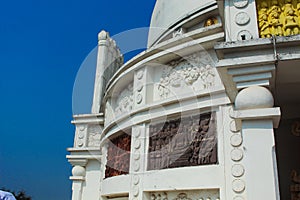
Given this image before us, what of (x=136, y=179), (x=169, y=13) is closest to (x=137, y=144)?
(x=136, y=179)

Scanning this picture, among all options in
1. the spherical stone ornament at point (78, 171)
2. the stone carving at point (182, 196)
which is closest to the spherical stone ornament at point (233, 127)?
the stone carving at point (182, 196)

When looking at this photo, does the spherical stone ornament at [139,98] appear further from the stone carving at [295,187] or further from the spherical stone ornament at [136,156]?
the stone carving at [295,187]

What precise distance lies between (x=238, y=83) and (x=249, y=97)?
265mm

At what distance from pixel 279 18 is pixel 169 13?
21.2 feet

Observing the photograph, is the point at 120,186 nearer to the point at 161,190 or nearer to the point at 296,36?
the point at 161,190

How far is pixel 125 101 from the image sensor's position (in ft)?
27.6

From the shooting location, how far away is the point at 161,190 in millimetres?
6172

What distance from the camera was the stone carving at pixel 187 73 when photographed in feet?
20.8

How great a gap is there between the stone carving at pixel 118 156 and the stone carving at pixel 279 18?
448cm

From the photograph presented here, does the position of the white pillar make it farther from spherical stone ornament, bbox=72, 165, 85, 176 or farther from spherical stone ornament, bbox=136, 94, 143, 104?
spherical stone ornament, bbox=72, 165, 85, 176

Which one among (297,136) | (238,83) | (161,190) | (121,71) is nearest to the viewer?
(238,83)

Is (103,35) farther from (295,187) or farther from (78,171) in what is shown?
(295,187)

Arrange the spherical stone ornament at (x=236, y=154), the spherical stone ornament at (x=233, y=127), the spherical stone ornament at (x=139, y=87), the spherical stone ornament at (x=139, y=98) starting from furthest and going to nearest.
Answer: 1. the spherical stone ornament at (x=139, y=87)
2. the spherical stone ornament at (x=139, y=98)
3. the spherical stone ornament at (x=233, y=127)
4. the spherical stone ornament at (x=236, y=154)

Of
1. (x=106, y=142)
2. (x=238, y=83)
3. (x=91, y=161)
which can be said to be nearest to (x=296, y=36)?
(x=238, y=83)
